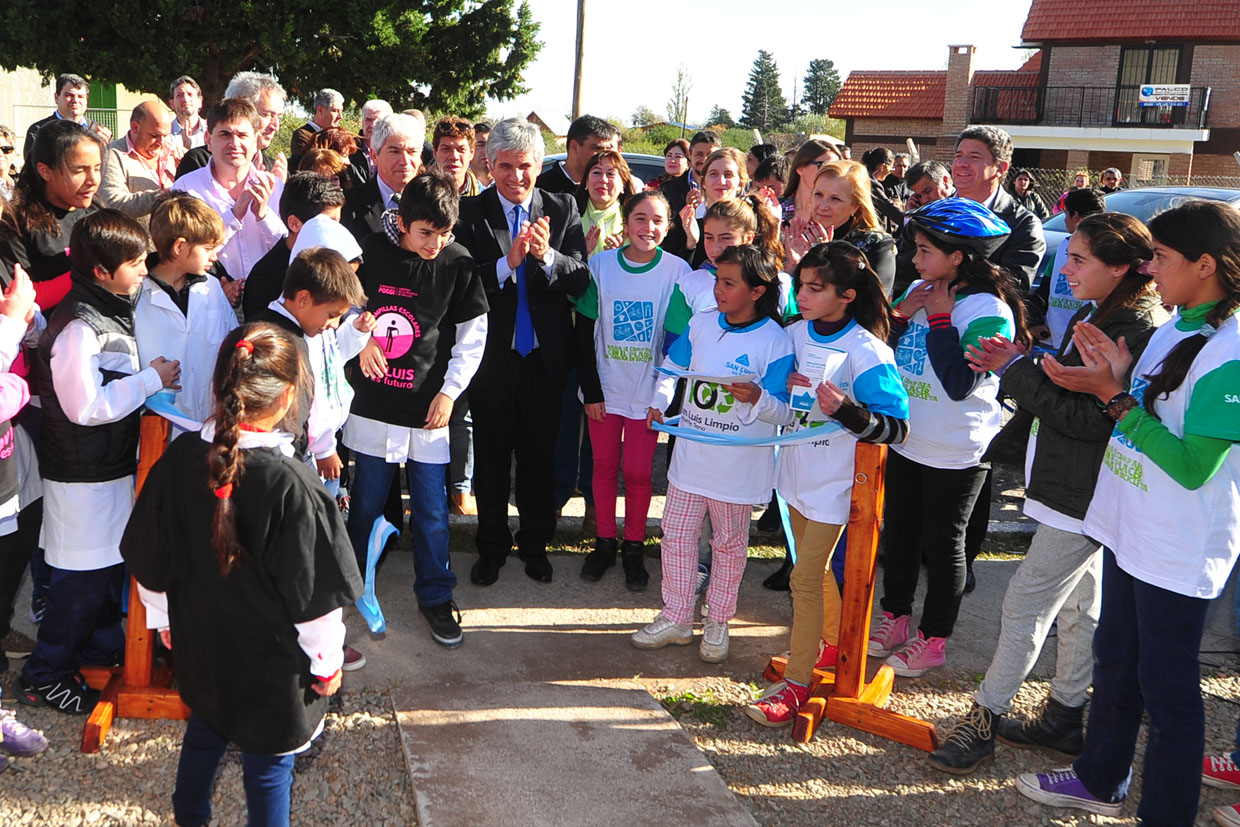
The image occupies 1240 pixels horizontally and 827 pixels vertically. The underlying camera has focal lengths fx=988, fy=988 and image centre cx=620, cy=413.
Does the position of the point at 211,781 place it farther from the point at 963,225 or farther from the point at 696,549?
the point at 963,225

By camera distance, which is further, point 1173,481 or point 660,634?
point 660,634

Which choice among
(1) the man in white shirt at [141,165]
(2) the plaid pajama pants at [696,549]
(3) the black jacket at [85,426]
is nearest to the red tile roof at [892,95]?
(1) the man in white shirt at [141,165]

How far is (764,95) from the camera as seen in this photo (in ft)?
282

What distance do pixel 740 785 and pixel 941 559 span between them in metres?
1.34

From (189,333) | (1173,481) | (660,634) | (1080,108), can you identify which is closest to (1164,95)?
(1080,108)

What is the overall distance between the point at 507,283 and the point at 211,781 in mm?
2554

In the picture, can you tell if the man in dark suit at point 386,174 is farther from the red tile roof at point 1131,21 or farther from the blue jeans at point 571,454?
the red tile roof at point 1131,21

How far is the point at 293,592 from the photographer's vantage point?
249cm

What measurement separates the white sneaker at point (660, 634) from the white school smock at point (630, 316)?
3.45 feet

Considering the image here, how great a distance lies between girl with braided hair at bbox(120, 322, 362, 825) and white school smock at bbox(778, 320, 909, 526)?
6.10ft

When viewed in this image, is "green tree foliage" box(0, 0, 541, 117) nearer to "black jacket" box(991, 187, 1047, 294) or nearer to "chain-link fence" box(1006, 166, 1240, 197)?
"chain-link fence" box(1006, 166, 1240, 197)

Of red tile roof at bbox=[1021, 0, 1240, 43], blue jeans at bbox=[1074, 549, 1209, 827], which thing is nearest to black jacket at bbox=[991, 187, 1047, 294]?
blue jeans at bbox=[1074, 549, 1209, 827]

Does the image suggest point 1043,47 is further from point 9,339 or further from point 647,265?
point 9,339

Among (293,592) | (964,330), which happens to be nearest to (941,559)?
(964,330)
